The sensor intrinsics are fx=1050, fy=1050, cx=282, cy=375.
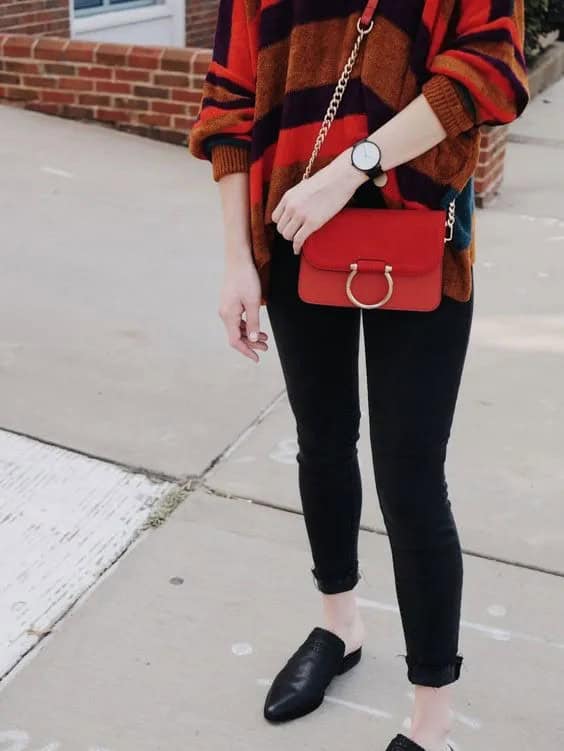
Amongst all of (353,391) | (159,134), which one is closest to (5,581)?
(353,391)

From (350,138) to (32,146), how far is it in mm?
5021

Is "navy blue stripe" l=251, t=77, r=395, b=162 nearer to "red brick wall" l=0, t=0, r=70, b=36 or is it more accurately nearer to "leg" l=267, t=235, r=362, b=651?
"leg" l=267, t=235, r=362, b=651

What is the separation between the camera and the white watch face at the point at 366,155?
5.53 feet

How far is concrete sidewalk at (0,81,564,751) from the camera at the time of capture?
89.9 inches

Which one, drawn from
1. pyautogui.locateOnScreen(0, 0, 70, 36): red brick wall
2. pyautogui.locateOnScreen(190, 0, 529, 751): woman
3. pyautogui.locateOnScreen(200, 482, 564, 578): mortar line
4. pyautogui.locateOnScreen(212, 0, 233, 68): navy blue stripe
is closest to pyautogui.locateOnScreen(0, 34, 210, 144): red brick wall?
pyautogui.locateOnScreen(0, 0, 70, 36): red brick wall

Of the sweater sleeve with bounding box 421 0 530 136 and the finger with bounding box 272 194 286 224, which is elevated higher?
the sweater sleeve with bounding box 421 0 530 136

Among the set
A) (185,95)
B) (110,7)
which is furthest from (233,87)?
(110,7)

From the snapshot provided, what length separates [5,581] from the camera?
8.74 feet

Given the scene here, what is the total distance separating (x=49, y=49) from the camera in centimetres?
687

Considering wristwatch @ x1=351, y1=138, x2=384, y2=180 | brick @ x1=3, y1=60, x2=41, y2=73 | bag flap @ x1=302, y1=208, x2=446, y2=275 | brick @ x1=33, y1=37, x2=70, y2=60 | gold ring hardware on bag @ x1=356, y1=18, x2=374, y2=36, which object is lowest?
brick @ x1=3, y1=60, x2=41, y2=73

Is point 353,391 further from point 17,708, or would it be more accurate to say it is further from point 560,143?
point 560,143

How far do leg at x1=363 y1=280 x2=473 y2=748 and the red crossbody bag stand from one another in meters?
0.05

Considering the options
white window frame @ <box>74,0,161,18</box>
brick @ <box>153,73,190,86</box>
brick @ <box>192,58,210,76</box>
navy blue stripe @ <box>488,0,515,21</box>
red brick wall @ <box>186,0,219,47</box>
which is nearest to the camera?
navy blue stripe @ <box>488,0,515,21</box>

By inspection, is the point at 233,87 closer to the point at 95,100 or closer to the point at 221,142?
the point at 221,142
